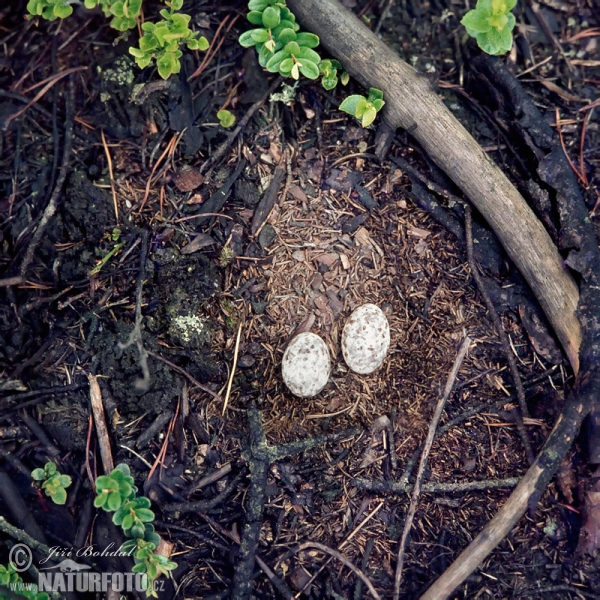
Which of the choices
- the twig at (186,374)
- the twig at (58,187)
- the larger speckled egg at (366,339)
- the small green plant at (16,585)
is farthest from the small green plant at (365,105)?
the small green plant at (16,585)

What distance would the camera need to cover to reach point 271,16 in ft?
7.91

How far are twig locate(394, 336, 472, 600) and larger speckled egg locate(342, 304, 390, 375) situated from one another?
345 mm

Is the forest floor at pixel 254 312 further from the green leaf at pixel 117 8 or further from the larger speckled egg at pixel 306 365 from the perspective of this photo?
the green leaf at pixel 117 8

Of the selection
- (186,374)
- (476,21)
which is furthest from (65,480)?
(476,21)

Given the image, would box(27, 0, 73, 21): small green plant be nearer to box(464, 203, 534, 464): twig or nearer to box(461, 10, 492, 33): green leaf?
box(461, 10, 492, 33): green leaf

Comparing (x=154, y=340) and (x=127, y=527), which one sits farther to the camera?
(x=154, y=340)

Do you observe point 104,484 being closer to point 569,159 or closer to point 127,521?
point 127,521

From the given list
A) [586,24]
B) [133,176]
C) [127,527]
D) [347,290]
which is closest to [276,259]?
[347,290]

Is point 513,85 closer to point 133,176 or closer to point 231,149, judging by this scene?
point 231,149

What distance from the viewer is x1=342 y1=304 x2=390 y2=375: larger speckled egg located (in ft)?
7.97

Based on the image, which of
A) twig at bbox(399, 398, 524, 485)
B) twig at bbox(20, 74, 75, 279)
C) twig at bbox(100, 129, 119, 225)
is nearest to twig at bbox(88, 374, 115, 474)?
twig at bbox(20, 74, 75, 279)

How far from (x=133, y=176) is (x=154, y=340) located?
85 centimetres

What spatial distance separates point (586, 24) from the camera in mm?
2875

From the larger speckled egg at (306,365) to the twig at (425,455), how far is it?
1.82ft
